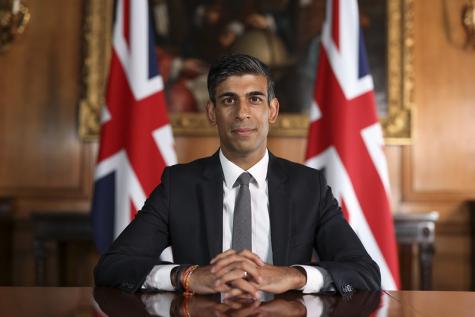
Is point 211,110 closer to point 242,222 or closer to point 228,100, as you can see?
point 228,100

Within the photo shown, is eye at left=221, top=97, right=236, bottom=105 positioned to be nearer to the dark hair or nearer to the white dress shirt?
the dark hair

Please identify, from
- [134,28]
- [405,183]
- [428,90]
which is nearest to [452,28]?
[428,90]

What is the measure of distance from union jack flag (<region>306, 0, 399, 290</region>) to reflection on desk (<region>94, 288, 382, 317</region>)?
1625 mm

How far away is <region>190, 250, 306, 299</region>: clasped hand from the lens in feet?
6.38

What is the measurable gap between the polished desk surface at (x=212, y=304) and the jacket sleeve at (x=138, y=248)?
7 centimetres

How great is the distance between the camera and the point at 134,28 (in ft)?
13.5

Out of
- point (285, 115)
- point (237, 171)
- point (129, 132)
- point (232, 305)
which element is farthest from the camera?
point (285, 115)

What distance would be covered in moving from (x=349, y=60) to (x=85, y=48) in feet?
8.75

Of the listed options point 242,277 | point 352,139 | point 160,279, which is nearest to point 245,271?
point 242,277

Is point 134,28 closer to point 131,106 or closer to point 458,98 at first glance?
point 131,106

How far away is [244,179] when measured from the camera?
2508 mm

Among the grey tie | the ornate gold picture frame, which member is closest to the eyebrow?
the grey tie

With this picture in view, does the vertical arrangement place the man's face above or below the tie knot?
above

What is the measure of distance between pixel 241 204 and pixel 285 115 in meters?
Answer: 3.27
